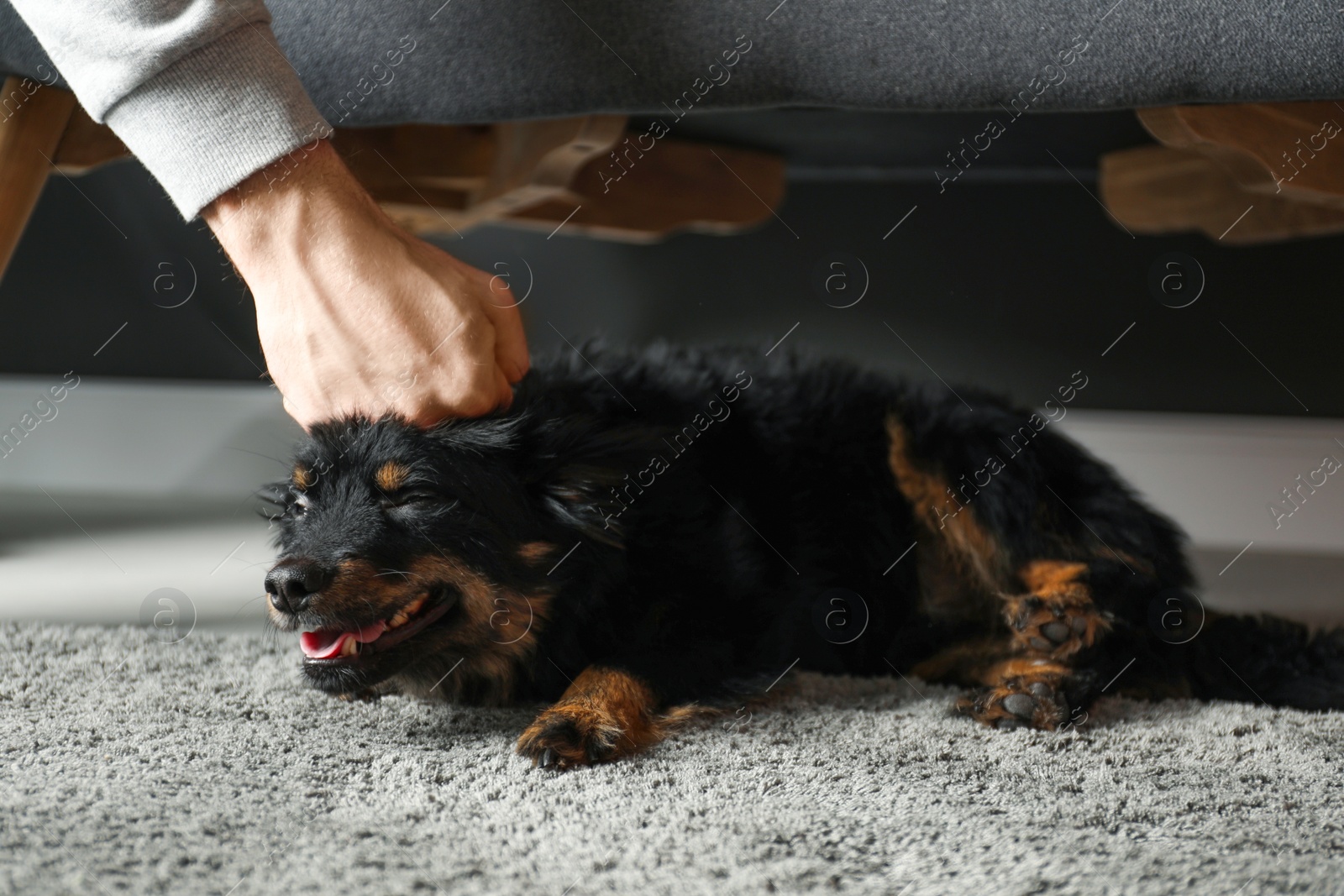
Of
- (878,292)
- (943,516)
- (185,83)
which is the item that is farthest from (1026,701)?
(878,292)

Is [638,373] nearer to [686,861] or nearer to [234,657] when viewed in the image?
[234,657]

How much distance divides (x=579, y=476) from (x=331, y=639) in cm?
34

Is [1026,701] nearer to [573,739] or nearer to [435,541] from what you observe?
[573,739]

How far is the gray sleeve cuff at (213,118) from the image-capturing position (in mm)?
1003

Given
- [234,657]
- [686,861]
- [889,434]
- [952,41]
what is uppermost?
[952,41]

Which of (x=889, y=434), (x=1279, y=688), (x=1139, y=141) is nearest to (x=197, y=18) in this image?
(x=889, y=434)

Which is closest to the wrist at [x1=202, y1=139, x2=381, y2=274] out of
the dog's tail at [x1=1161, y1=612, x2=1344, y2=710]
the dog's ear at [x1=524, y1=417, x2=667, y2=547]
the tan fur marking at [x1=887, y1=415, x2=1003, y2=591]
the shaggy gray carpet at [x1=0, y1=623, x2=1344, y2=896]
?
the dog's ear at [x1=524, y1=417, x2=667, y2=547]

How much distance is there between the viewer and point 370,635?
1166 mm

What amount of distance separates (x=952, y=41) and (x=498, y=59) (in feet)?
1.78

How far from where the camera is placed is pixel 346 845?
0.85 metres

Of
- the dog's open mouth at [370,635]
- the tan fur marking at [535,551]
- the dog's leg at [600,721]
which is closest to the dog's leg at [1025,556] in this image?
the dog's leg at [600,721]

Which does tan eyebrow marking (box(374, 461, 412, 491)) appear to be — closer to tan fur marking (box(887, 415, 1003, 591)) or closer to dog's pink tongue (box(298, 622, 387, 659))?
dog's pink tongue (box(298, 622, 387, 659))

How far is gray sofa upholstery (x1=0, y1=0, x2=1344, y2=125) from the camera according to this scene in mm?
1118

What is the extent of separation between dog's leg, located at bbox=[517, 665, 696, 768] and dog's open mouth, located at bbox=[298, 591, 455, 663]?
0.18 meters
